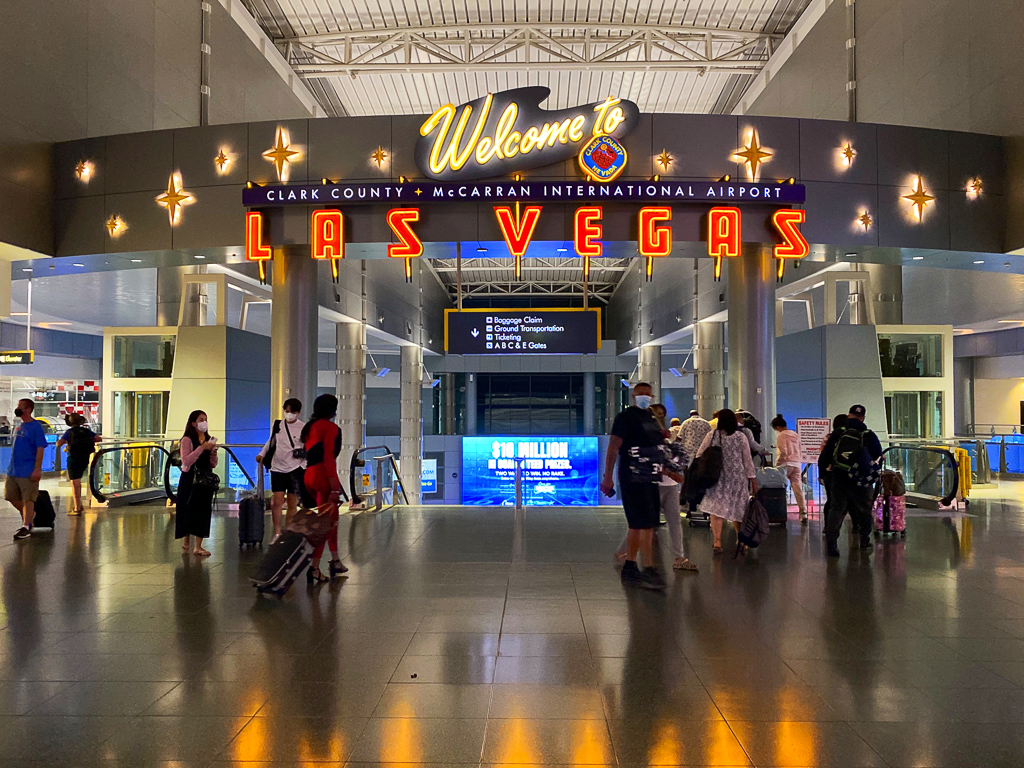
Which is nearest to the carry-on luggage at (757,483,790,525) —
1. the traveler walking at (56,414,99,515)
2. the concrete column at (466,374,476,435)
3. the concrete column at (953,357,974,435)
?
the traveler walking at (56,414,99,515)

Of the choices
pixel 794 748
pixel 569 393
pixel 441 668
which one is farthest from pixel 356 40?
pixel 569 393

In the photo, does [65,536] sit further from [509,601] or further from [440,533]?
[509,601]

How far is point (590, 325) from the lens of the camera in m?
15.1

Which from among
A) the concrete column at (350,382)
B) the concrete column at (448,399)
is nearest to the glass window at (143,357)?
the concrete column at (350,382)

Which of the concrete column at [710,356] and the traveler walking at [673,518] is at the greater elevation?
the concrete column at [710,356]

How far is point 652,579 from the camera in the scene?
716 centimetres

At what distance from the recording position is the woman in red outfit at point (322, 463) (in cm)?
693

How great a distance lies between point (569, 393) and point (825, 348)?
97.8 feet

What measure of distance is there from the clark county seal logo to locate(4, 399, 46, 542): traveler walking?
824 cm

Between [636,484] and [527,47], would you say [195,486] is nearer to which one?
[636,484]

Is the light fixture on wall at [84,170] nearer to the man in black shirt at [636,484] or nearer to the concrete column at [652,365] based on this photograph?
the man in black shirt at [636,484]

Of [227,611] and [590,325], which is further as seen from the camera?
[590,325]

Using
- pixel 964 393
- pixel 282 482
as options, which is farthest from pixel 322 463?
pixel 964 393

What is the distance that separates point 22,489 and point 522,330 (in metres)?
8.44
